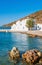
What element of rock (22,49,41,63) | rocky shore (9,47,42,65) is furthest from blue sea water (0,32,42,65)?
rock (22,49,41,63)

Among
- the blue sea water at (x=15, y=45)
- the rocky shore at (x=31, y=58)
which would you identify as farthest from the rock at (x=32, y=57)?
the blue sea water at (x=15, y=45)

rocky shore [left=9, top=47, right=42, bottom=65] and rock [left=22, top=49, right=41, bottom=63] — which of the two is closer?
rocky shore [left=9, top=47, right=42, bottom=65]

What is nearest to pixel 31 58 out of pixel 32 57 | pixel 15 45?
pixel 32 57

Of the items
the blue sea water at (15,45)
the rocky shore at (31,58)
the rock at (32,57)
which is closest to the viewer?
the rocky shore at (31,58)

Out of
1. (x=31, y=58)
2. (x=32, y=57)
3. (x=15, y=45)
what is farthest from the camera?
(x=15, y=45)

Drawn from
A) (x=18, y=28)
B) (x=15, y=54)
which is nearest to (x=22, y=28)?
(x=18, y=28)

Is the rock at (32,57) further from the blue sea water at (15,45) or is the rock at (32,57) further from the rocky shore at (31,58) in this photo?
the blue sea water at (15,45)

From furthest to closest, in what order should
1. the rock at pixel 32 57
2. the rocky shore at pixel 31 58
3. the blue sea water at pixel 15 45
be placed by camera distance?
the blue sea water at pixel 15 45 → the rock at pixel 32 57 → the rocky shore at pixel 31 58

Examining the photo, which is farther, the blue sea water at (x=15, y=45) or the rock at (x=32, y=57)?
the blue sea water at (x=15, y=45)

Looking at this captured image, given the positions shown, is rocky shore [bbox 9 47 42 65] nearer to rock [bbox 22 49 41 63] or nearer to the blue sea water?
rock [bbox 22 49 41 63]

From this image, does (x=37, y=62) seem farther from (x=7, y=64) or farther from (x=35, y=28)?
(x=35, y=28)

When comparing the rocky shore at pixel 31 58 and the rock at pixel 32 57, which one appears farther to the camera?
the rock at pixel 32 57

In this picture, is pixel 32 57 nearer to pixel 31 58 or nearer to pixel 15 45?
pixel 31 58

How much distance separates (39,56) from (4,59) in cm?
414
